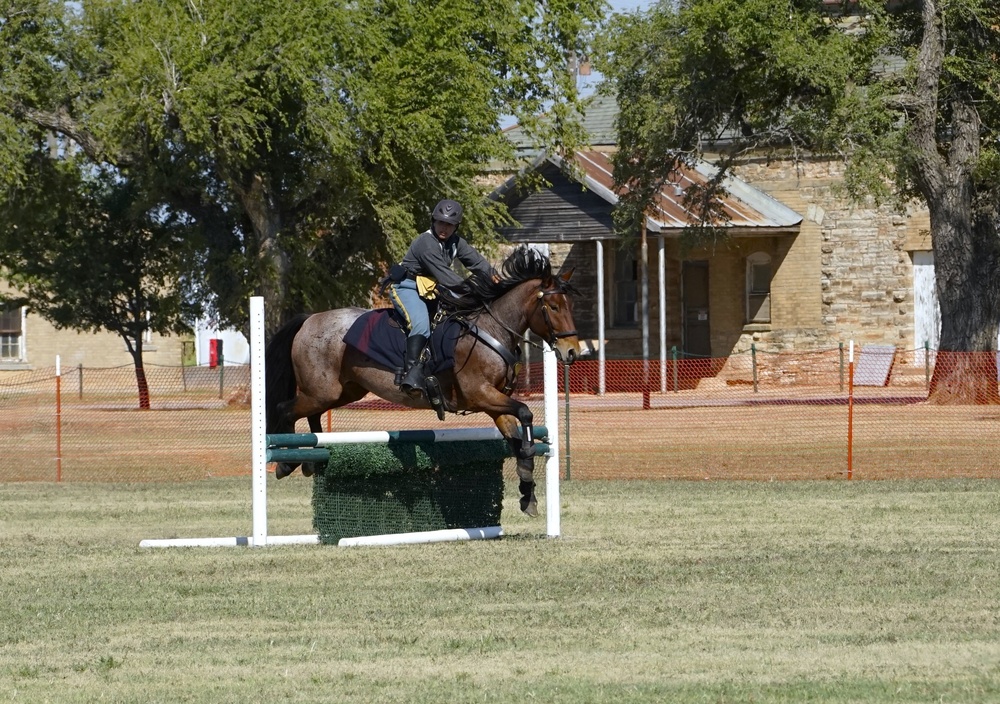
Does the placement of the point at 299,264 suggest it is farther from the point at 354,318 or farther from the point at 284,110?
the point at 354,318

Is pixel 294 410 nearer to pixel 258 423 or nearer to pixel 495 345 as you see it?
pixel 258 423

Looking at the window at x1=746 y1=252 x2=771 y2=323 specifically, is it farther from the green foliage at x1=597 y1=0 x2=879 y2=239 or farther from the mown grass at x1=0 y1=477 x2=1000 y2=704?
the mown grass at x1=0 y1=477 x2=1000 y2=704

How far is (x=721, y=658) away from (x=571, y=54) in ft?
101

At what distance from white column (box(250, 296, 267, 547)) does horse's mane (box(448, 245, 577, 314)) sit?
153cm

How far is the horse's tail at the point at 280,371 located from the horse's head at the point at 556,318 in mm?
2555

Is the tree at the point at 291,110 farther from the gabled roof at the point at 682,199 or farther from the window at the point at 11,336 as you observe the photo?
the window at the point at 11,336

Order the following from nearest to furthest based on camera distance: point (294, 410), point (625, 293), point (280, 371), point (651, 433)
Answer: point (294, 410) < point (280, 371) < point (651, 433) < point (625, 293)

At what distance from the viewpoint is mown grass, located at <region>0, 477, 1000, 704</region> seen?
7.07 meters

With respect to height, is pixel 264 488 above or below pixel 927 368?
below

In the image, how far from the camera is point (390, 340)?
42.2 ft

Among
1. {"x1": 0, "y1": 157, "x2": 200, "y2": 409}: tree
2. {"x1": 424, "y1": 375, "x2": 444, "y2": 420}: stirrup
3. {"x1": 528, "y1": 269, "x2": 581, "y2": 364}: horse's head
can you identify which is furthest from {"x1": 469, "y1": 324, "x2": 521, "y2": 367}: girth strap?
{"x1": 0, "y1": 157, "x2": 200, "y2": 409}: tree

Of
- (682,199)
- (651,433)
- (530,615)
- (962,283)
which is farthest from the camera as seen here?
(682,199)

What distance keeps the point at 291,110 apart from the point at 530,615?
2413 cm

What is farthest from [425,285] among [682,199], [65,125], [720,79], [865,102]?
[682,199]
